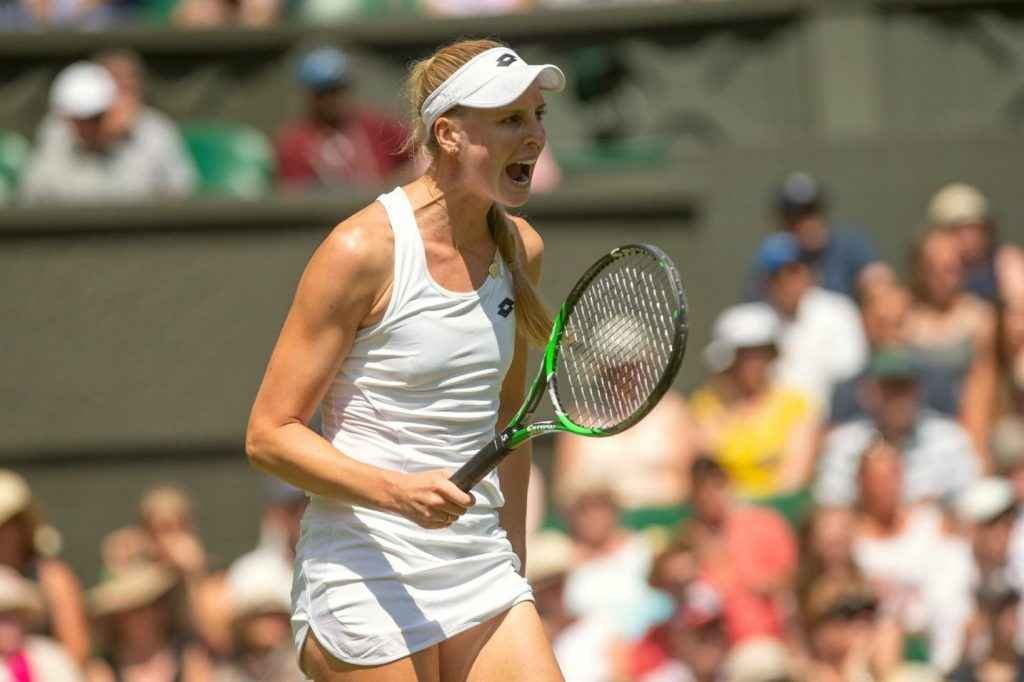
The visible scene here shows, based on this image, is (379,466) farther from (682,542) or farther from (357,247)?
(682,542)

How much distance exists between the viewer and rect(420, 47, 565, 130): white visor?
4.04m

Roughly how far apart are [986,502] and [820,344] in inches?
52.4

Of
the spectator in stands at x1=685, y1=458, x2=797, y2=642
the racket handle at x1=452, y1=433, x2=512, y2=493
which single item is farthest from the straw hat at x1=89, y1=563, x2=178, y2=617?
the racket handle at x1=452, y1=433, x2=512, y2=493

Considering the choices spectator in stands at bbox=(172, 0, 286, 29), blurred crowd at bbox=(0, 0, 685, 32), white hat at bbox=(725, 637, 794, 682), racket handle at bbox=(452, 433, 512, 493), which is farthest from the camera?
spectator in stands at bbox=(172, 0, 286, 29)

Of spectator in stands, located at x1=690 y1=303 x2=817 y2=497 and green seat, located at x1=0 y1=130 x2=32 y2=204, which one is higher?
green seat, located at x1=0 y1=130 x2=32 y2=204

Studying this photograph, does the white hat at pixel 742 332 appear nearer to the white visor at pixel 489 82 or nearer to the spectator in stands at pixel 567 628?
the spectator in stands at pixel 567 628

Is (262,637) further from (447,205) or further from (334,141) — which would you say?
(447,205)

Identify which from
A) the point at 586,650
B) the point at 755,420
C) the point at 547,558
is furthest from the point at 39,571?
the point at 755,420

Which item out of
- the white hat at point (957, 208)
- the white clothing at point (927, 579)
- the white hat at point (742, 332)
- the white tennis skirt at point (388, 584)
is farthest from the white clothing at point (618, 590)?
the white tennis skirt at point (388, 584)

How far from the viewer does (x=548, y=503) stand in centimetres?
874

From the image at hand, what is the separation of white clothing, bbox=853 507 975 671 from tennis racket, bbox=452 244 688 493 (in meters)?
3.57

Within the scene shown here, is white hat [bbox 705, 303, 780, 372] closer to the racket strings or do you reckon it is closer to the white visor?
the racket strings

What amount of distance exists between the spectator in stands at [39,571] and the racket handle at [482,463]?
394 centimetres

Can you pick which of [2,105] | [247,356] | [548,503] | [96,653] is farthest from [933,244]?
[2,105]
